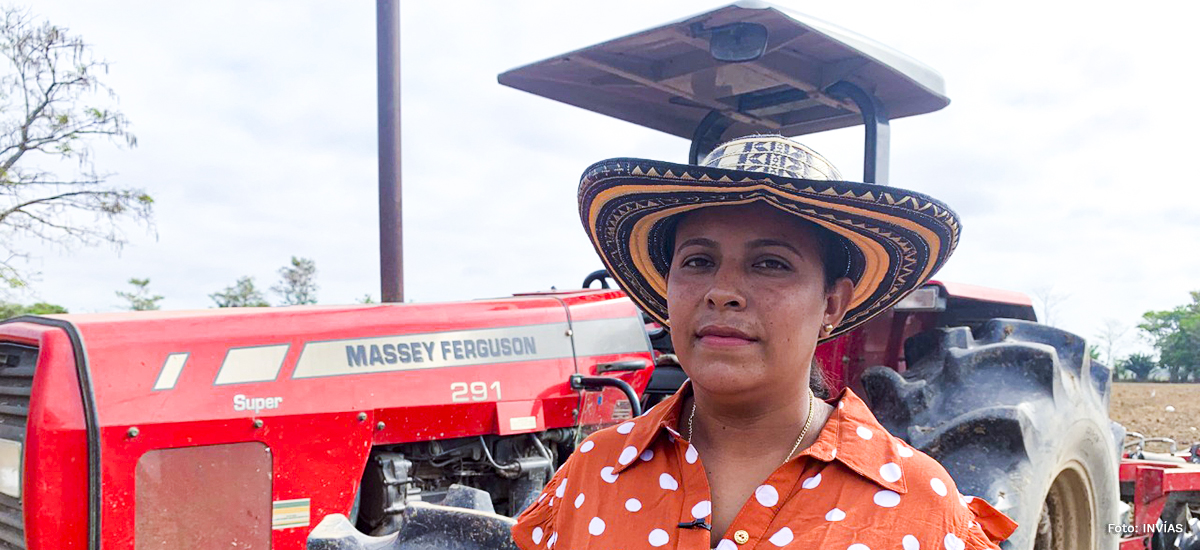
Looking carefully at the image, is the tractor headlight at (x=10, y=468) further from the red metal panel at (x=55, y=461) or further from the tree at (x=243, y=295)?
the tree at (x=243, y=295)

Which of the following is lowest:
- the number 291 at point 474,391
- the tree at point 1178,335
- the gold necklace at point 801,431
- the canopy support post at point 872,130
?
the tree at point 1178,335

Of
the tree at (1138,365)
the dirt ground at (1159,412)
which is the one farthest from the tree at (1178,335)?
the dirt ground at (1159,412)

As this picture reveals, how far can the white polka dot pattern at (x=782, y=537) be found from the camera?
51.8 inches

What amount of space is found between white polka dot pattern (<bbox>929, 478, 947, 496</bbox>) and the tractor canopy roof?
148 centimetres

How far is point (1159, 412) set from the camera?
18.2 metres

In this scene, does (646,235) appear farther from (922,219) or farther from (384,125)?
(384,125)

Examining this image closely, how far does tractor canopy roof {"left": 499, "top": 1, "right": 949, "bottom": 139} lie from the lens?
262cm

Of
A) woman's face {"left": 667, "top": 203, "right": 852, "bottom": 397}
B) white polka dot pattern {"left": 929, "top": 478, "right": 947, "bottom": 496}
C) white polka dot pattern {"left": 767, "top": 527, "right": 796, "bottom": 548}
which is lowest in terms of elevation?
white polka dot pattern {"left": 767, "top": 527, "right": 796, "bottom": 548}

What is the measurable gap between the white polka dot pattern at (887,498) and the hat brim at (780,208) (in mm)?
431

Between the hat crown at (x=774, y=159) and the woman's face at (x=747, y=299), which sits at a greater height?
the hat crown at (x=774, y=159)

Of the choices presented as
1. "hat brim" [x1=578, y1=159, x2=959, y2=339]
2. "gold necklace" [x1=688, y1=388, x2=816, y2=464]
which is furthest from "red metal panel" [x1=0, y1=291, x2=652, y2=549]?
"gold necklace" [x1=688, y1=388, x2=816, y2=464]

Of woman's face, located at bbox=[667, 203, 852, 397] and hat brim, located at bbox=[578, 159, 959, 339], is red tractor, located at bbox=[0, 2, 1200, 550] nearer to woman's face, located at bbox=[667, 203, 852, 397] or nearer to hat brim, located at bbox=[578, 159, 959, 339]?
hat brim, located at bbox=[578, 159, 959, 339]

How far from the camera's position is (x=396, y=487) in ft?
9.98

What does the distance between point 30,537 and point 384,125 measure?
4.22 meters
